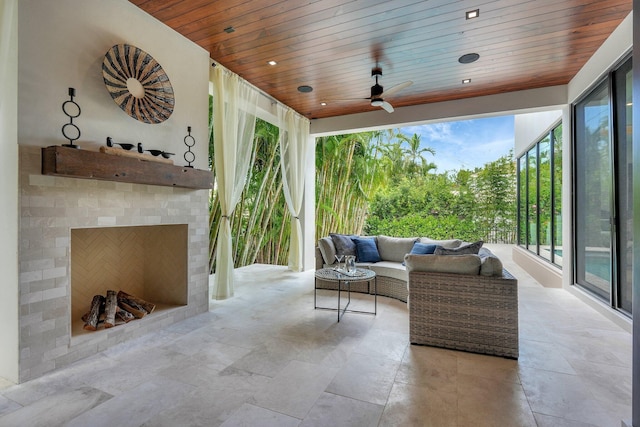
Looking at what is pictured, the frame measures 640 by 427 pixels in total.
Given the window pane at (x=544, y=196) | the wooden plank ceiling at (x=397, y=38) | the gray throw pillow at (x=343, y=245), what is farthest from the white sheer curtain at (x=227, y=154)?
the window pane at (x=544, y=196)

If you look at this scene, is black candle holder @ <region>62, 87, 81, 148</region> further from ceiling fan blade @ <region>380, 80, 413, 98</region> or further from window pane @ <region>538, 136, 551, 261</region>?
window pane @ <region>538, 136, 551, 261</region>

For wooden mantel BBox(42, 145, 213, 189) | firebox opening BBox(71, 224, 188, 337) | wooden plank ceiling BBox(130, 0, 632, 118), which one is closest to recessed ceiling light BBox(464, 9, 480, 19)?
wooden plank ceiling BBox(130, 0, 632, 118)

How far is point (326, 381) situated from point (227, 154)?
9.47ft

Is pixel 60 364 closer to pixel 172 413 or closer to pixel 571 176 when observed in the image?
pixel 172 413

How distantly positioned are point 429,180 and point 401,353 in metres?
8.13

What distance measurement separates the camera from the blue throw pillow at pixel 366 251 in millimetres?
4734

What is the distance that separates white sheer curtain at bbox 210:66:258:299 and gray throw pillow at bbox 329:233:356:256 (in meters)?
1.59

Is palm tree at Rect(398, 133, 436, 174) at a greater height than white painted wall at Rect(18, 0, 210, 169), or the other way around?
palm tree at Rect(398, 133, 436, 174)

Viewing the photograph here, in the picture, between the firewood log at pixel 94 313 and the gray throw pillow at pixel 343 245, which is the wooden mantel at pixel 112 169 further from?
the gray throw pillow at pixel 343 245

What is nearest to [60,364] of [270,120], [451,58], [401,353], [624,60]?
[401,353]

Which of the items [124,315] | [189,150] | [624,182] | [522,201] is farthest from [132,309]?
[522,201]

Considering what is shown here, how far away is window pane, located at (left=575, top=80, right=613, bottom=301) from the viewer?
365 cm

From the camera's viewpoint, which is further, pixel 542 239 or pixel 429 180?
pixel 429 180

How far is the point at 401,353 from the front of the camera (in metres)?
2.58
